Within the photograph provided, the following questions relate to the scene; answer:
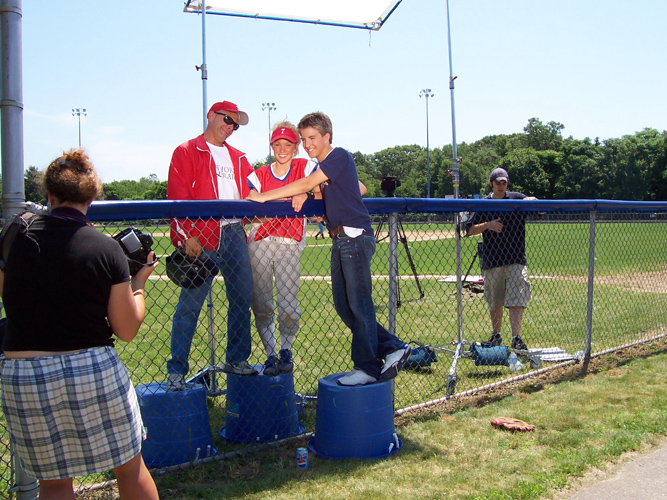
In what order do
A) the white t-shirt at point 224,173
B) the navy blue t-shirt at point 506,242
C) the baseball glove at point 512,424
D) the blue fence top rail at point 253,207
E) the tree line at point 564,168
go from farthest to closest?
the tree line at point 564,168, the navy blue t-shirt at point 506,242, the white t-shirt at point 224,173, the baseball glove at point 512,424, the blue fence top rail at point 253,207

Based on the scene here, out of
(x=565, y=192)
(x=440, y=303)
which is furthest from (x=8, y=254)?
(x=565, y=192)

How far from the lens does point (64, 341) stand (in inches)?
80.4

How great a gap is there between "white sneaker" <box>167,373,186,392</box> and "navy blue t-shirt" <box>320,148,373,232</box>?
4.31ft

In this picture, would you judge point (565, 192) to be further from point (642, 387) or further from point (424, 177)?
point (642, 387)

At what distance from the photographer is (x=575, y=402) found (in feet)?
13.9

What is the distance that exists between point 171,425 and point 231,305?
32.0 inches

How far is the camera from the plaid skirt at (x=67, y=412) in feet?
6.58

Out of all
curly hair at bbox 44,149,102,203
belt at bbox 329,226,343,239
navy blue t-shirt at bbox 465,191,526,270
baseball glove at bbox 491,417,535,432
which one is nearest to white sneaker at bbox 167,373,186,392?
belt at bbox 329,226,343,239

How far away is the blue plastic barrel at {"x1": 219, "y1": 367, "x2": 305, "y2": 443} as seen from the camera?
358 centimetres

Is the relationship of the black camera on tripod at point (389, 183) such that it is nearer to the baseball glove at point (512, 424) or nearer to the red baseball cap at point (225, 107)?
the red baseball cap at point (225, 107)

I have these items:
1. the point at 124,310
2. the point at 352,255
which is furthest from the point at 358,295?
the point at 124,310

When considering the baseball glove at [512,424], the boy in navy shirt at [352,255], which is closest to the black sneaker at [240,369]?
the boy in navy shirt at [352,255]

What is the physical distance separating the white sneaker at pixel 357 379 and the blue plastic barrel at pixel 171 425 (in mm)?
853

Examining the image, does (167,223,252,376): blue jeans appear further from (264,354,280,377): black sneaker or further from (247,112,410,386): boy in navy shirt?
(247,112,410,386): boy in navy shirt
